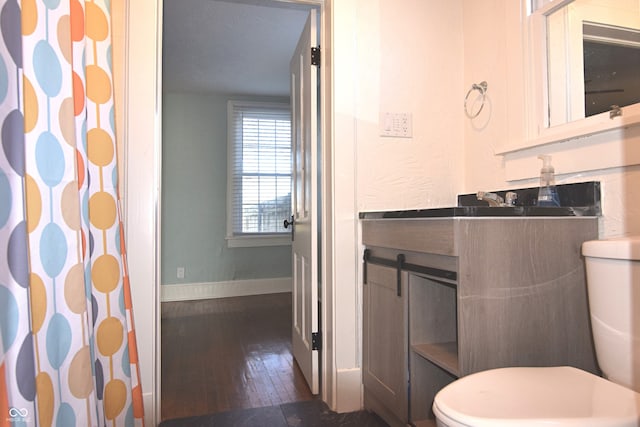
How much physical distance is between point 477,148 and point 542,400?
1255mm

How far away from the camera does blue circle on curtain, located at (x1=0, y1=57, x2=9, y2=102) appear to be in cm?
71

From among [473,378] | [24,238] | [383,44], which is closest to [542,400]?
[473,378]

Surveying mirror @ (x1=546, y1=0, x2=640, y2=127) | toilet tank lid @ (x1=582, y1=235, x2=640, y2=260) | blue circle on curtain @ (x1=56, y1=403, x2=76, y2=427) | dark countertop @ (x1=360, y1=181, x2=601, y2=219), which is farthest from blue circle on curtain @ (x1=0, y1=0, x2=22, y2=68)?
mirror @ (x1=546, y1=0, x2=640, y2=127)

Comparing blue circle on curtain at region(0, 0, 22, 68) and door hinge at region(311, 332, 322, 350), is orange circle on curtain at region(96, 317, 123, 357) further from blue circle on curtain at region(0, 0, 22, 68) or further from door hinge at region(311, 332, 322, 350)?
door hinge at region(311, 332, 322, 350)

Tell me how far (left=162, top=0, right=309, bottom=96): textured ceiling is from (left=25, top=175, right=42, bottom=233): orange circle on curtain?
4.87 feet

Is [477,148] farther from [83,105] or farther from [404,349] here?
[83,105]

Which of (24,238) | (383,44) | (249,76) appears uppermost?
(249,76)

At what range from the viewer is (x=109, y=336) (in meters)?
1.20

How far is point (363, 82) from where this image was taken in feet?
5.90

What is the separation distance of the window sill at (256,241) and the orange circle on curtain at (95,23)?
3.18 m

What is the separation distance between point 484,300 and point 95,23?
1427mm

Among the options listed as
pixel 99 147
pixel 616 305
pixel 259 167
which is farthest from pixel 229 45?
pixel 616 305

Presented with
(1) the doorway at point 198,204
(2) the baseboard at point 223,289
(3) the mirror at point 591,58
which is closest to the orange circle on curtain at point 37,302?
(3) the mirror at point 591,58

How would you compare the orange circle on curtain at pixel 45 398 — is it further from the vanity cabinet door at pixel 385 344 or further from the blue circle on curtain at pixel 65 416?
the vanity cabinet door at pixel 385 344
